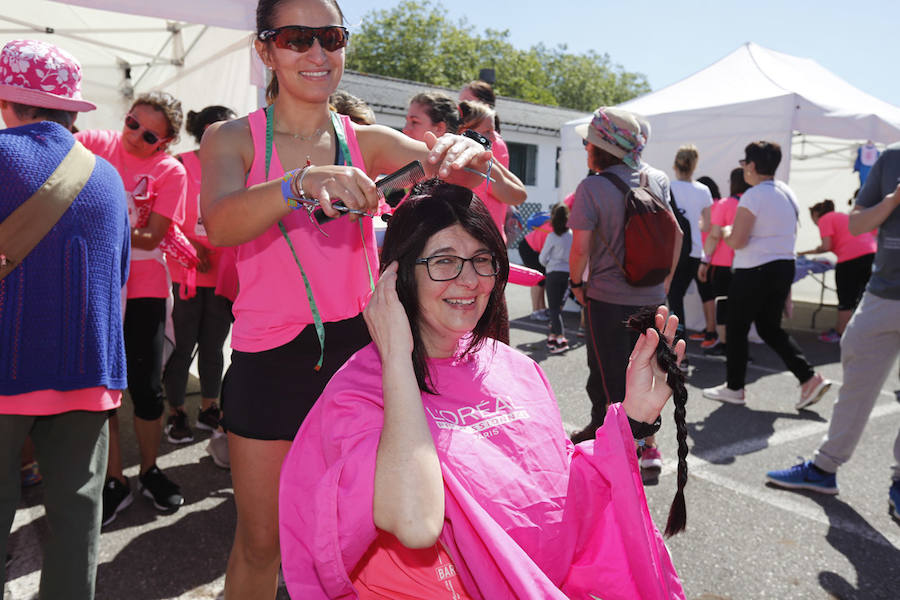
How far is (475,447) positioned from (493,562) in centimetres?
26

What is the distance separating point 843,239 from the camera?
8.16 meters

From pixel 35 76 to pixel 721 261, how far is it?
7.31 m

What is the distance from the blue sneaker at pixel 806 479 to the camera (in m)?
3.73

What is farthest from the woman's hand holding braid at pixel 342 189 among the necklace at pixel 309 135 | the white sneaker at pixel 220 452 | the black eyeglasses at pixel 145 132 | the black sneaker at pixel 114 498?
the white sneaker at pixel 220 452

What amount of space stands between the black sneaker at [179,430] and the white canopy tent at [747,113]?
21.0ft

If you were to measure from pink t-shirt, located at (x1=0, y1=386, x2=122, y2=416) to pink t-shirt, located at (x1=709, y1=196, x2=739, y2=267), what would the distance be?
250 inches

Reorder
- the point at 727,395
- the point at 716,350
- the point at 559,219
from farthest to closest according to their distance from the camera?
the point at 559,219 < the point at 716,350 < the point at 727,395

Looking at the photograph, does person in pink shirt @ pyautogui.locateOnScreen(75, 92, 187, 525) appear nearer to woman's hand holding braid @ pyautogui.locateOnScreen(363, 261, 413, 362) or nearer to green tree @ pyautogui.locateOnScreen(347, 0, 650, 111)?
woman's hand holding braid @ pyautogui.locateOnScreen(363, 261, 413, 362)

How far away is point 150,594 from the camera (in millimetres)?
2688

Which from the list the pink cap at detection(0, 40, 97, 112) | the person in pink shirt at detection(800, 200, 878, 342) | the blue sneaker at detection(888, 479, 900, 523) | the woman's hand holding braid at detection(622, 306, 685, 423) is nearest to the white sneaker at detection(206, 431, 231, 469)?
the pink cap at detection(0, 40, 97, 112)

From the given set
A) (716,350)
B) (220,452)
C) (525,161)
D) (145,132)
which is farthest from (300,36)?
(525,161)

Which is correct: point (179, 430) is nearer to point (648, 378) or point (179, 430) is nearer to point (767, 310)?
point (648, 378)

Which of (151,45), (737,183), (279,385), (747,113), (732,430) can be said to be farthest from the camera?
(747,113)

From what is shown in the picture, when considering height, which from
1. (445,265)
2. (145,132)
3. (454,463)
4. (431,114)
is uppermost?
(431,114)
